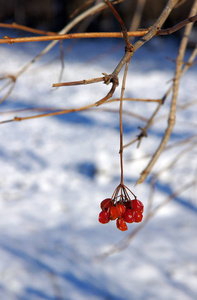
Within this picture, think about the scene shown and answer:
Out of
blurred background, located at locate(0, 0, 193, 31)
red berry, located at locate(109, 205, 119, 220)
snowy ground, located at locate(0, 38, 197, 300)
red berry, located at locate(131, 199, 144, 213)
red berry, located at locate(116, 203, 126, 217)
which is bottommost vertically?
red berry, located at locate(109, 205, 119, 220)

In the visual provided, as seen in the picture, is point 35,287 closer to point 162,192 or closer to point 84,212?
point 84,212

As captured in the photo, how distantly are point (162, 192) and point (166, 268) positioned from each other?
3.35 feet

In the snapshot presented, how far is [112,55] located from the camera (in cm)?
677

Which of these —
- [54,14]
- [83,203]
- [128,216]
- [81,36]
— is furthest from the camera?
[54,14]

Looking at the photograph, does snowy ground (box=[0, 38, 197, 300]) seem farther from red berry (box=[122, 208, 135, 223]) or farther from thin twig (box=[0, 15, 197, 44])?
thin twig (box=[0, 15, 197, 44])

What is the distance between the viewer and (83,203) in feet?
Result: 12.0

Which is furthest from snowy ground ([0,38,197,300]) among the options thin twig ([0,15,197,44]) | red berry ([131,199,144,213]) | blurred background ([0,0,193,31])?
blurred background ([0,0,193,31])

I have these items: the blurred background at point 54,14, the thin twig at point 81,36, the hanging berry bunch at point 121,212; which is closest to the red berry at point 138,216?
the hanging berry bunch at point 121,212

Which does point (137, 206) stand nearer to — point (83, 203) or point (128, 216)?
point (128, 216)

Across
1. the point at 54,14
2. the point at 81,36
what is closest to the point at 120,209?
the point at 81,36

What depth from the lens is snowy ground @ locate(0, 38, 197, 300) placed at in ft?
8.86

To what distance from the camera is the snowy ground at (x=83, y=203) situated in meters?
2.70

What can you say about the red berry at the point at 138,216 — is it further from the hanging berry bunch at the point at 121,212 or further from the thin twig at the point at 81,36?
the thin twig at the point at 81,36

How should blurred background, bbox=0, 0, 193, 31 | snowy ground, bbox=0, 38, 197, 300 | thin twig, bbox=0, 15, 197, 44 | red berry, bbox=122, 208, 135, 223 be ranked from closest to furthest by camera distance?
1. thin twig, bbox=0, 15, 197, 44
2. red berry, bbox=122, 208, 135, 223
3. snowy ground, bbox=0, 38, 197, 300
4. blurred background, bbox=0, 0, 193, 31
